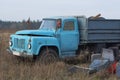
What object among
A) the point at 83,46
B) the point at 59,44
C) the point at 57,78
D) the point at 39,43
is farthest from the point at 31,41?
the point at 57,78

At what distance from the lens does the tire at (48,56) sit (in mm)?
14397

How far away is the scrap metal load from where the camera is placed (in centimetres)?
1590

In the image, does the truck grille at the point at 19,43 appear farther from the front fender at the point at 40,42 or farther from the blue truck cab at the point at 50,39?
the front fender at the point at 40,42

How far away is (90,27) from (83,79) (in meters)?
5.58

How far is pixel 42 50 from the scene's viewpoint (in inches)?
582

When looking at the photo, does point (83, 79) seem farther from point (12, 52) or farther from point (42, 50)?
point (12, 52)

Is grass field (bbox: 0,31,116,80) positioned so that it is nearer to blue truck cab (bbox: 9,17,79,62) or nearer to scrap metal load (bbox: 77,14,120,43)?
blue truck cab (bbox: 9,17,79,62)

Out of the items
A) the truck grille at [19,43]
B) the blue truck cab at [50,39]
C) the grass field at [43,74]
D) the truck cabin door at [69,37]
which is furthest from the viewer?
the truck cabin door at [69,37]

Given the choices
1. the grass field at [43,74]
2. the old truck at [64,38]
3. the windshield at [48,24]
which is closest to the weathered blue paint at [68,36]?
the old truck at [64,38]

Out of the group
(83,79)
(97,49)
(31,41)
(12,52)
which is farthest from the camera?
(97,49)

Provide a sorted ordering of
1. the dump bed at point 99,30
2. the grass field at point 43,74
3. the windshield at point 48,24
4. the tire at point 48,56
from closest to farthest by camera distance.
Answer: the grass field at point 43,74 < the tire at point 48,56 < the windshield at point 48,24 < the dump bed at point 99,30

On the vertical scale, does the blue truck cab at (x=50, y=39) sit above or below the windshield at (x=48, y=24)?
below

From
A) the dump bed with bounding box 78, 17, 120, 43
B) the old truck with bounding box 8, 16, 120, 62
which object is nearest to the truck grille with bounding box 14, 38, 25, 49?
the old truck with bounding box 8, 16, 120, 62

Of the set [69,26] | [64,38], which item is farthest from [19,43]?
[69,26]
